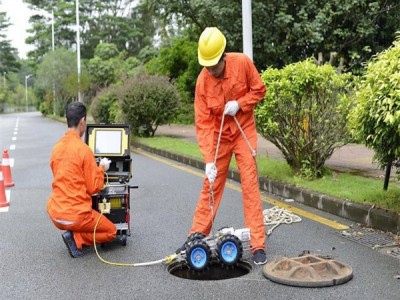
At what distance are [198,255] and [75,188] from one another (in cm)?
133

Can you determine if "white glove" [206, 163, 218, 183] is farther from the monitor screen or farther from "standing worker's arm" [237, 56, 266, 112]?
the monitor screen

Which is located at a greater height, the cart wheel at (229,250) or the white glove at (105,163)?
the white glove at (105,163)

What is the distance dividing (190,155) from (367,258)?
7.47m

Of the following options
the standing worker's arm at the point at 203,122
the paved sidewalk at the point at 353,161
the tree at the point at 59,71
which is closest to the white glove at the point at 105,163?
the standing worker's arm at the point at 203,122

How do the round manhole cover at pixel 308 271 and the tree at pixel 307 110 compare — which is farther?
the tree at pixel 307 110

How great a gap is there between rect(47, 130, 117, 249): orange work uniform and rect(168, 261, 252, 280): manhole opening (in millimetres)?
897

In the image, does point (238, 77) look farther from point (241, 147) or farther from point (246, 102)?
point (241, 147)

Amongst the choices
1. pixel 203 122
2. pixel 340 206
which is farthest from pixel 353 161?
pixel 203 122

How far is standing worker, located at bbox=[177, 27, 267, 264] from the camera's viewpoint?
187 inches

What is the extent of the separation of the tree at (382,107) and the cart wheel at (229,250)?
1.73 metres

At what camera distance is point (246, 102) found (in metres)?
4.85

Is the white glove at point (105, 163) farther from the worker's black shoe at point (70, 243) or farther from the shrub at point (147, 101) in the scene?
the shrub at point (147, 101)

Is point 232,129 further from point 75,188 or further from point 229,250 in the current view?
point 75,188

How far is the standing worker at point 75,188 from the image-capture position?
16.2ft
